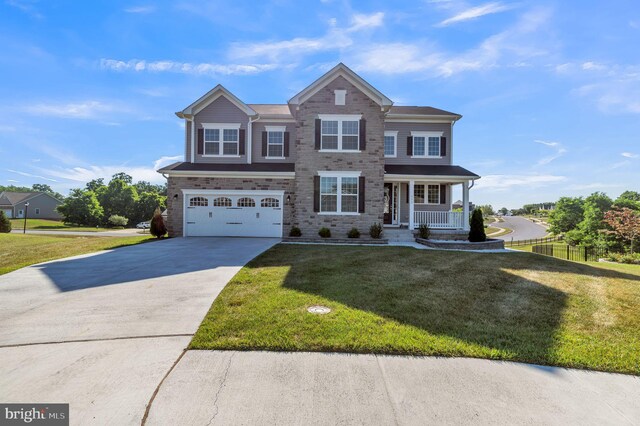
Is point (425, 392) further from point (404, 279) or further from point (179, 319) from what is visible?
point (404, 279)

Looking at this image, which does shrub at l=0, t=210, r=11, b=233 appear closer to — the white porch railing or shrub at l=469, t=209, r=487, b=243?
the white porch railing

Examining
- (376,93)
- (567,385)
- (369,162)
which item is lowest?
(567,385)

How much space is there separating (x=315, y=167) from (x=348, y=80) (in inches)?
187

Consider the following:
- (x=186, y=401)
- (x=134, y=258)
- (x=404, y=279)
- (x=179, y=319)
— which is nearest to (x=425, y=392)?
(x=186, y=401)

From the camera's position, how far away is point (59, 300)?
17.4ft

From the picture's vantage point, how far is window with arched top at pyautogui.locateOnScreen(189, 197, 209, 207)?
49.9 ft

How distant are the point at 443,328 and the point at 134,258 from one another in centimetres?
957

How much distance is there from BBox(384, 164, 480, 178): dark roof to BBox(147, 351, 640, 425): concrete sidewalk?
42.0ft

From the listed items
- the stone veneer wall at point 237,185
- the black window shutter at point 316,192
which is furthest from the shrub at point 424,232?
the stone veneer wall at point 237,185

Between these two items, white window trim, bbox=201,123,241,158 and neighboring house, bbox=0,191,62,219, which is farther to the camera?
neighboring house, bbox=0,191,62,219

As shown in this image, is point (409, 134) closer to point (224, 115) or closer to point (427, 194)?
point (427, 194)

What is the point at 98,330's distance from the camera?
408cm

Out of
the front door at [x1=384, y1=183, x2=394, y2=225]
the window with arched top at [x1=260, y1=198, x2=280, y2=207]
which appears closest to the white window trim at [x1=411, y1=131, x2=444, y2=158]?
the front door at [x1=384, y1=183, x2=394, y2=225]

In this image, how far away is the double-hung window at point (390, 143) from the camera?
55.5ft
